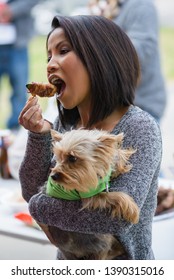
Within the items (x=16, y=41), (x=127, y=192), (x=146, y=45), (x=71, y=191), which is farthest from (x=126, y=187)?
(x=16, y=41)

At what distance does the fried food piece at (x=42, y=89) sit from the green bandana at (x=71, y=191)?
0.21m

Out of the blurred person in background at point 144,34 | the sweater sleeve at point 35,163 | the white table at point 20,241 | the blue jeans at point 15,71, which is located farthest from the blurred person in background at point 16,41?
the sweater sleeve at point 35,163

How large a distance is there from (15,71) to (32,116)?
344 centimetres

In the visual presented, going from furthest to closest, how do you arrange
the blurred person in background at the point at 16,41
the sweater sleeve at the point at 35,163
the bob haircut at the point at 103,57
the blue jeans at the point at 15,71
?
the blue jeans at the point at 15,71 → the blurred person in background at the point at 16,41 → the sweater sleeve at the point at 35,163 → the bob haircut at the point at 103,57

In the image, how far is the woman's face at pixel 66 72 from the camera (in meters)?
1.23

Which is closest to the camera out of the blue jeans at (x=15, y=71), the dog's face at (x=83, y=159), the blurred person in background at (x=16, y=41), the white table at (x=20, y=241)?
the dog's face at (x=83, y=159)

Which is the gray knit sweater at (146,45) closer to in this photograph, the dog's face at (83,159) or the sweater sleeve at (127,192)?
the sweater sleeve at (127,192)

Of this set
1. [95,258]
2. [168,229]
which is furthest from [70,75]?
[168,229]

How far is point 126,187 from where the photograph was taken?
117 centimetres

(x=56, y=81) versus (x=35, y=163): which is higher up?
(x=56, y=81)

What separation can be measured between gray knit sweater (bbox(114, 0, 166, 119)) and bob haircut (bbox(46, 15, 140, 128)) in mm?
1629

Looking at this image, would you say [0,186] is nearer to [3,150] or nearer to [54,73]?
[3,150]

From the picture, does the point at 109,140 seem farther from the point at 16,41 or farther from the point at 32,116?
→ the point at 16,41

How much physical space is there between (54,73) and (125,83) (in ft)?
0.53
